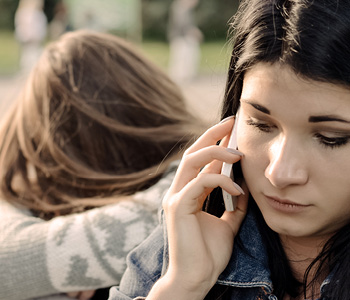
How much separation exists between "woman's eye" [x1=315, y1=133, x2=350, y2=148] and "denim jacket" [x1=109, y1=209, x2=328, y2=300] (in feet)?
1.74

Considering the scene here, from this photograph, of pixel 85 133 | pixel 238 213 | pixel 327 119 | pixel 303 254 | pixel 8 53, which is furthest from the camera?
pixel 8 53

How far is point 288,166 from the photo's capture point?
5.33 feet

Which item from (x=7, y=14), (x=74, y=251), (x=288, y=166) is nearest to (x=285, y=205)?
(x=288, y=166)

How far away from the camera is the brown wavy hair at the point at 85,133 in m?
2.79

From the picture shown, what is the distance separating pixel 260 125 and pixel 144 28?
87.1ft

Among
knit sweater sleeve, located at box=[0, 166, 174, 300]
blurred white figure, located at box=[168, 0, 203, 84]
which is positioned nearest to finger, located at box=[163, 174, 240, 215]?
knit sweater sleeve, located at box=[0, 166, 174, 300]

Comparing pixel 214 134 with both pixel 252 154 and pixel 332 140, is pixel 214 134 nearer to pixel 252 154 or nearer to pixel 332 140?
pixel 252 154

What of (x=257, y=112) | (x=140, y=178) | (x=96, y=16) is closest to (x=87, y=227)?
(x=140, y=178)

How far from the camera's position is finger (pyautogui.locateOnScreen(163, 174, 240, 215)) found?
1904 mm

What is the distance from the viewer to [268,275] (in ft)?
6.45

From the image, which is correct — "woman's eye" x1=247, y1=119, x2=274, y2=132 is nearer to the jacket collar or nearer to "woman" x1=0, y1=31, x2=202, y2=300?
the jacket collar

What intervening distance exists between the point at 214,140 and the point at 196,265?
0.38 meters

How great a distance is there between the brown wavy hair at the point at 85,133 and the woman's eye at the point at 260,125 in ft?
3.20

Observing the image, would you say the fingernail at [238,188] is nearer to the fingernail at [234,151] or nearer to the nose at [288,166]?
the fingernail at [234,151]
